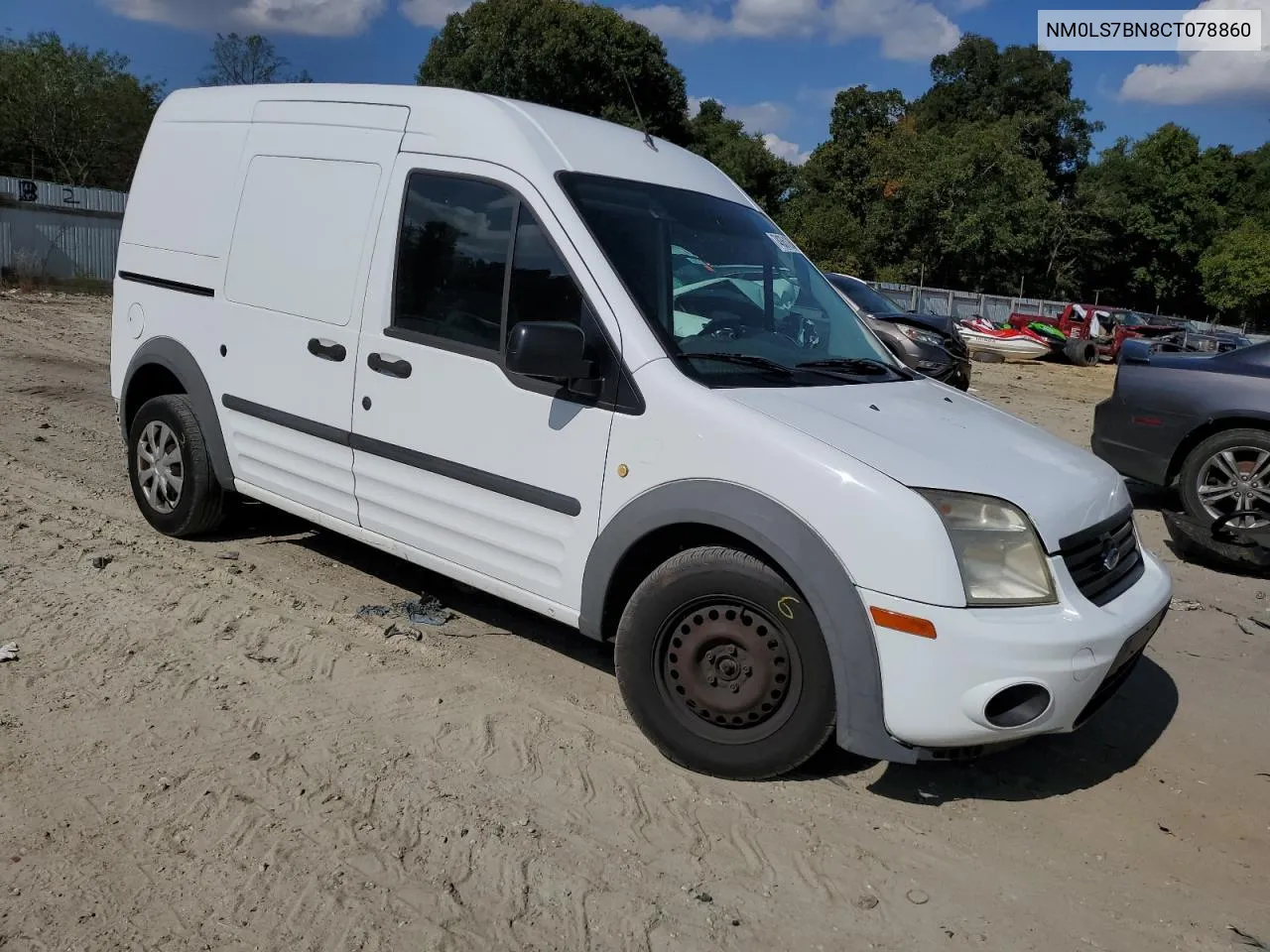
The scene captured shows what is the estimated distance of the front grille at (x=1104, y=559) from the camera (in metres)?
3.27

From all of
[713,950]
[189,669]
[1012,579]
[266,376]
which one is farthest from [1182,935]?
[266,376]

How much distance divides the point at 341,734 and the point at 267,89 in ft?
10.5

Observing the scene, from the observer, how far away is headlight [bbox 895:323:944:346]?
39.1 feet

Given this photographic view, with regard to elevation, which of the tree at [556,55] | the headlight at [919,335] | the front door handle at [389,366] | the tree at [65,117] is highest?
the tree at [556,55]

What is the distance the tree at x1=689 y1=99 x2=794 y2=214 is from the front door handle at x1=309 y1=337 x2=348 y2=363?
150 feet

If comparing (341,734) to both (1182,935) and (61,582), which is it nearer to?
(61,582)

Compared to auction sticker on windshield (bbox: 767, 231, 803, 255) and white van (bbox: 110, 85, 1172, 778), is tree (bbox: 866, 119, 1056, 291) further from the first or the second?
white van (bbox: 110, 85, 1172, 778)

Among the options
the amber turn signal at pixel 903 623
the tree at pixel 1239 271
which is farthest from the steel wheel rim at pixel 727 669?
the tree at pixel 1239 271

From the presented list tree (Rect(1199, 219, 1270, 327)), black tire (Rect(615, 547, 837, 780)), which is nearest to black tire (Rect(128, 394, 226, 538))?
black tire (Rect(615, 547, 837, 780))

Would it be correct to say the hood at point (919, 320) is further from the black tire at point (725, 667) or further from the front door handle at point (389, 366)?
the black tire at point (725, 667)

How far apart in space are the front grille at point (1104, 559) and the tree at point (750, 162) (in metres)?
46.5

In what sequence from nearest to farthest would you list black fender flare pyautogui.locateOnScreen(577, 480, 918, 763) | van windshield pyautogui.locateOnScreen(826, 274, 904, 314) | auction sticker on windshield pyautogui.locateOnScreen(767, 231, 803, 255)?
black fender flare pyautogui.locateOnScreen(577, 480, 918, 763)
auction sticker on windshield pyautogui.locateOnScreen(767, 231, 803, 255)
van windshield pyautogui.locateOnScreen(826, 274, 904, 314)

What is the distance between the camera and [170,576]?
5109 millimetres

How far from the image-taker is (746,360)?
12.2 feet
